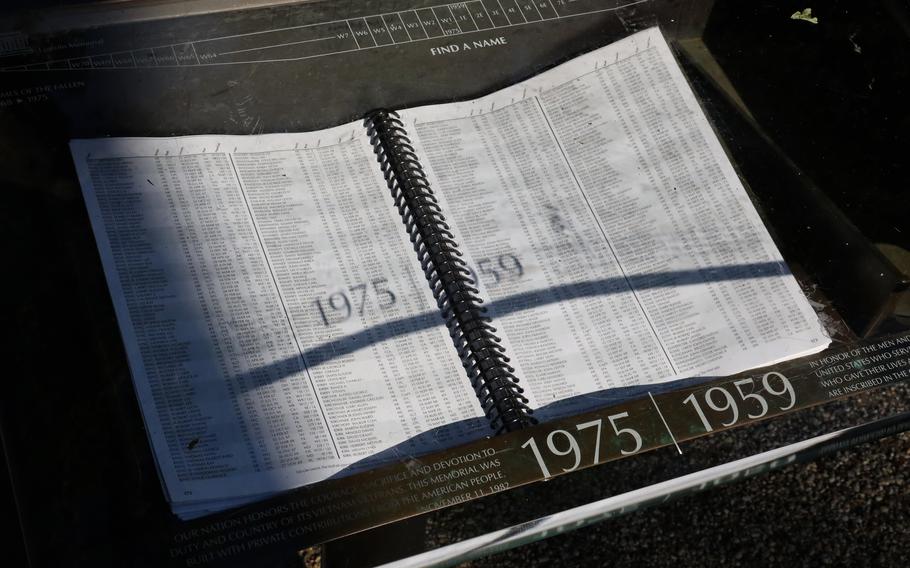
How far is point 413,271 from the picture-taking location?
75.0 inches

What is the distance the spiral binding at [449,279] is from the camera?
1.79 metres

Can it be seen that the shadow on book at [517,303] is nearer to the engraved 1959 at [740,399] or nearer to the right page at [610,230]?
the right page at [610,230]

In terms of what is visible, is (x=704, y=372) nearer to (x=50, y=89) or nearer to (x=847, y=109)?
(x=847, y=109)

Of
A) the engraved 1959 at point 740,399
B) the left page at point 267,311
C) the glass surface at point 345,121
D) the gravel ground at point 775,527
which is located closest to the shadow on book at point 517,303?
the left page at point 267,311

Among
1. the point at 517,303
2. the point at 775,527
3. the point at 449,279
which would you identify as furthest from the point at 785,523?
the point at 449,279

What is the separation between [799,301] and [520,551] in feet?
2.95

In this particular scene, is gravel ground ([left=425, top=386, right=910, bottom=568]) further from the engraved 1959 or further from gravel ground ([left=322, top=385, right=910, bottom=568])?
the engraved 1959

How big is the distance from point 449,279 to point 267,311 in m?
0.31

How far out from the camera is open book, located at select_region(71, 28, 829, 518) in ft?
5.61

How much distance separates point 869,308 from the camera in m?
1.92

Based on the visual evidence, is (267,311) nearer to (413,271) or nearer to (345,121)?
(413,271)

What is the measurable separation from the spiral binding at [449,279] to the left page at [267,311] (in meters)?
0.02

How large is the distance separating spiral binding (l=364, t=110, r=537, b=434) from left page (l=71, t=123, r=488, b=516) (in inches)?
0.8

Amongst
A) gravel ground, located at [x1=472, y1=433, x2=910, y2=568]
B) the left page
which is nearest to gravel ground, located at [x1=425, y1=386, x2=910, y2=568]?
gravel ground, located at [x1=472, y1=433, x2=910, y2=568]
